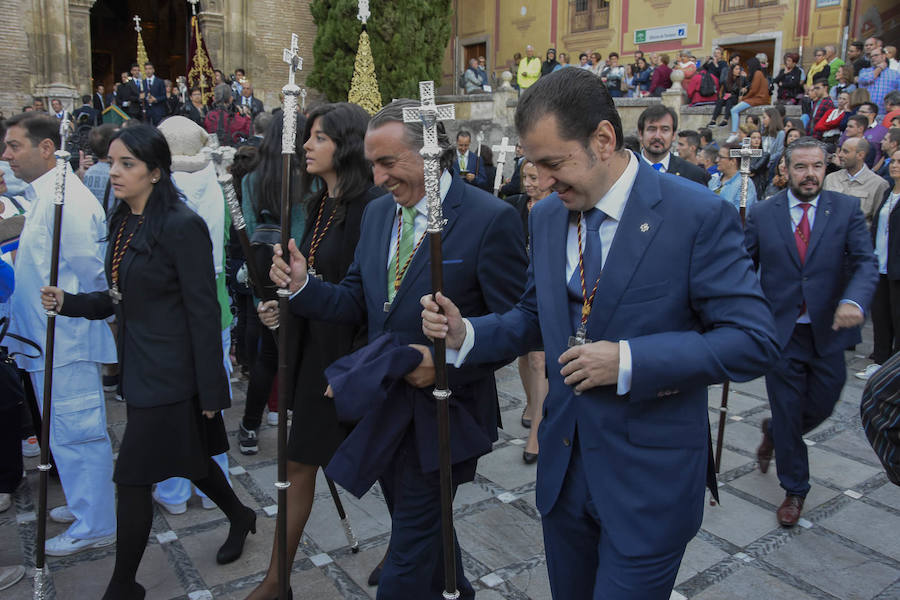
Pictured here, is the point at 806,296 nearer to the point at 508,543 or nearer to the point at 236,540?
the point at 508,543

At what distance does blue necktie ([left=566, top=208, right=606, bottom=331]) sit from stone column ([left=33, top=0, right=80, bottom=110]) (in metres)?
20.2

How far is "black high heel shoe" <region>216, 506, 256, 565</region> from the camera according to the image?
3.66m

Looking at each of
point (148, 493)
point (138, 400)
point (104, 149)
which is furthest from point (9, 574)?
point (104, 149)

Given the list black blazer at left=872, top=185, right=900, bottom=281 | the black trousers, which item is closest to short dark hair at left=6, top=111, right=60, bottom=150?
black blazer at left=872, top=185, right=900, bottom=281

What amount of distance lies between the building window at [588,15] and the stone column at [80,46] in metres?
16.9

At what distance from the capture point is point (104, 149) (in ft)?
20.2

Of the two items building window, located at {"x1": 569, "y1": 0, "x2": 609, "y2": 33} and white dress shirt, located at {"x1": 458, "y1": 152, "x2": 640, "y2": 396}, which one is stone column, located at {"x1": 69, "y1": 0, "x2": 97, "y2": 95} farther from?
white dress shirt, located at {"x1": 458, "y1": 152, "x2": 640, "y2": 396}

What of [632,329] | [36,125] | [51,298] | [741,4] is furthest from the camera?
[741,4]

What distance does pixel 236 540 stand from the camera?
3701 millimetres

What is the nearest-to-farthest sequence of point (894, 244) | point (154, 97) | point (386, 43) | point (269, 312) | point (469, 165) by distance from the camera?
1. point (269, 312)
2. point (894, 244)
3. point (469, 165)
4. point (154, 97)
5. point (386, 43)

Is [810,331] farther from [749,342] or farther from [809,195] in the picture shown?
[749,342]

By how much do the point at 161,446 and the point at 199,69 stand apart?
52.6ft

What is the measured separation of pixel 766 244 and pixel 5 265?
4133 millimetres

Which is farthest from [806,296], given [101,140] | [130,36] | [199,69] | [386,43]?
[130,36]
